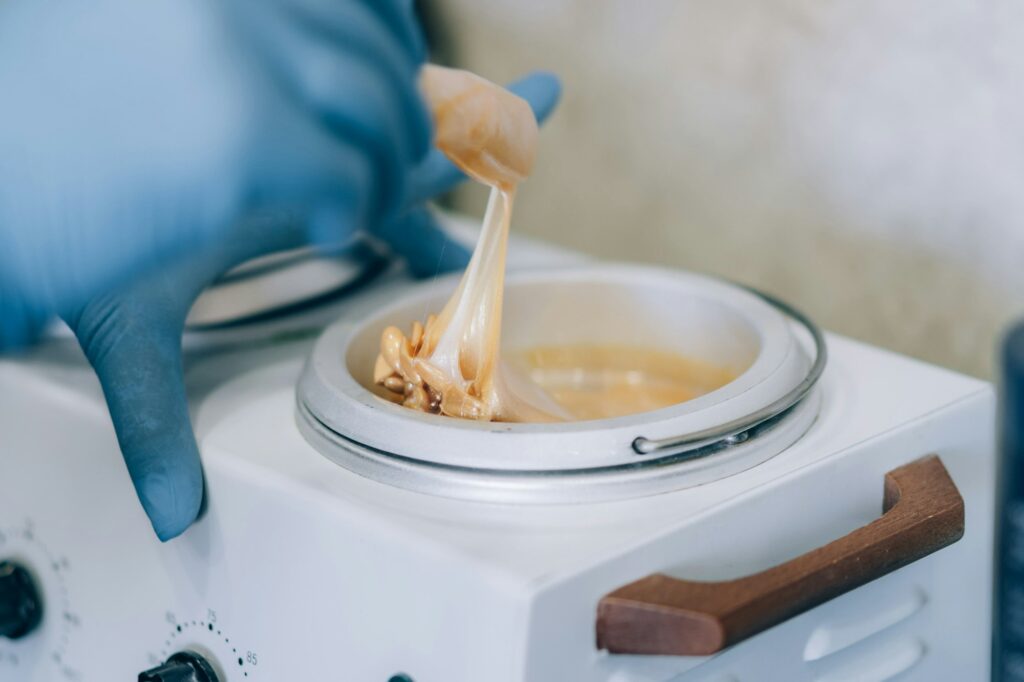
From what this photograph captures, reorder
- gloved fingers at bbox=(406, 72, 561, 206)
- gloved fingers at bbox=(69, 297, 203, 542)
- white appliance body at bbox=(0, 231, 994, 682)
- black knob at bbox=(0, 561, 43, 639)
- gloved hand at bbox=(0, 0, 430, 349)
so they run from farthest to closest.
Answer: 1. gloved fingers at bbox=(406, 72, 561, 206)
2. black knob at bbox=(0, 561, 43, 639)
3. gloved fingers at bbox=(69, 297, 203, 542)
4. white appliance body at bbox=(0, 231, 994, 682)
5. gloved hand at bbox=(0, 0, 430, 349)

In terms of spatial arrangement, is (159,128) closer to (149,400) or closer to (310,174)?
(310,174)

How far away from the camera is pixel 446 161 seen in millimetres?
1064

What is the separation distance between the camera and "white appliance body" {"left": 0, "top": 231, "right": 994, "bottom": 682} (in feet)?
2.08

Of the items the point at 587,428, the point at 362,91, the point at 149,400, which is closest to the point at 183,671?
the point at 149,400

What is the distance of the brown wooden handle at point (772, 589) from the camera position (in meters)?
0.62

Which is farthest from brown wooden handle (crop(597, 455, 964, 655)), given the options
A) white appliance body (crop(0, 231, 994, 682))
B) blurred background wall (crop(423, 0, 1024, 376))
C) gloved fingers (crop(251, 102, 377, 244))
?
blurred background wall (crop(423, 0, 1024, 376))

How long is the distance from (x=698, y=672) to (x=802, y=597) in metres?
0.08

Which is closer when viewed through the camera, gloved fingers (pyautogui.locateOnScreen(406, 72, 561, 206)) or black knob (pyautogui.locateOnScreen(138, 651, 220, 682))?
black knob (pyautogui.locateOnScreen(138, 651, 220, 682))

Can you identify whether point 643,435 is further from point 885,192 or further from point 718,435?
point 885,192

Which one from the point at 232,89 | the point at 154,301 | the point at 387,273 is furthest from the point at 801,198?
the point at 232,89

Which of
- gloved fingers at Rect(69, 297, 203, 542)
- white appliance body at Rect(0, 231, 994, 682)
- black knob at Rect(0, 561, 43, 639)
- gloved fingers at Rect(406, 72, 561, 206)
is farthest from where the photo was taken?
gloved fingers at Rect(406, 72, 561, 206)

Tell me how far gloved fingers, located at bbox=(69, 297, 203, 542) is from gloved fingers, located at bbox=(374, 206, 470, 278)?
0.85 ft

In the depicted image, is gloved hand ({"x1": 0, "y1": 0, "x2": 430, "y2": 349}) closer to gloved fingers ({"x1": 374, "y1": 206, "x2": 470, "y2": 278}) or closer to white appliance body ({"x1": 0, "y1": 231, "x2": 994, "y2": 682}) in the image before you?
white appliance body ({"x1": 0, "y1": 231, "x2": 994, "y2": 682})

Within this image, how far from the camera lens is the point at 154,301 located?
2.80ft
